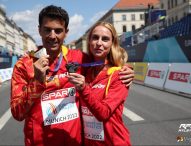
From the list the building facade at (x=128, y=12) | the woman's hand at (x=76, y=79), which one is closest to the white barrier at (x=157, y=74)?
the woman's hand at (x=76, y=79)

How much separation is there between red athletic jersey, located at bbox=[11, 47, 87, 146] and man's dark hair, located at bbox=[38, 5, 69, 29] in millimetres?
336

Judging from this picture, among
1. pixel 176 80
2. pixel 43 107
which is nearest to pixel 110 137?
pixel 43 107

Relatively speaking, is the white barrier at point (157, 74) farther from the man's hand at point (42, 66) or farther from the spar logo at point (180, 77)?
the man's hand at point (42, 66)

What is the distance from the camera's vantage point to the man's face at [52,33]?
2553 millimetres

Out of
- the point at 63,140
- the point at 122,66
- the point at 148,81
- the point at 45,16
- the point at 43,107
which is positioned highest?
the point at 45,16

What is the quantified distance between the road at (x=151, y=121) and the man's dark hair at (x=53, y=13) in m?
4.01

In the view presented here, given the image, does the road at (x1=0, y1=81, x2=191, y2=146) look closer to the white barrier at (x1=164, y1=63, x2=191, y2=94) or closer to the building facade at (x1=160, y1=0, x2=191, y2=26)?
the white barrier at (x1=164, y1=63, x2=191, y2=94)

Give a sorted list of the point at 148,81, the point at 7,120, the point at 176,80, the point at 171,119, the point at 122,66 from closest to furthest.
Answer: the point at 122,66
the point at 171,119
the point at 7,120
the point at 176,80
the point at 148,81

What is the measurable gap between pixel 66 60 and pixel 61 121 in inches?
19.5

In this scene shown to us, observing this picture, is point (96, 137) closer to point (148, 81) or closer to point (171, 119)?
point (171, 119)

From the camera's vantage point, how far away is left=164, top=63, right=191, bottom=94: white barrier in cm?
1226

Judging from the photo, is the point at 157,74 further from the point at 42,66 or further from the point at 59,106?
the point at 42,66

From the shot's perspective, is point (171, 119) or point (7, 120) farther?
point (7, 120)

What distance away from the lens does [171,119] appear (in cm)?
818
